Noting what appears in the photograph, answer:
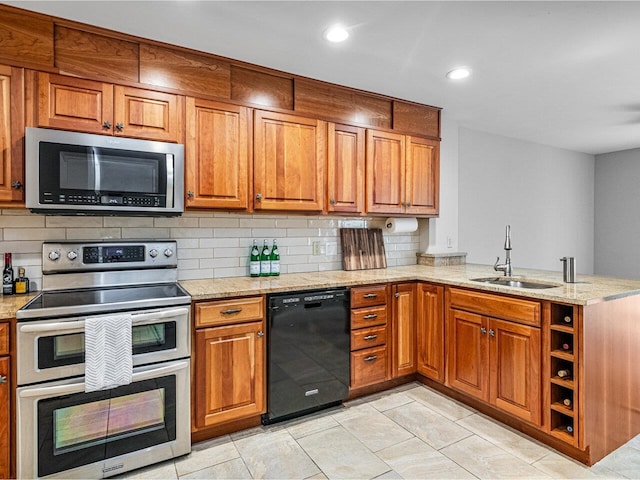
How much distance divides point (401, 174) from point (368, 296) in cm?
119

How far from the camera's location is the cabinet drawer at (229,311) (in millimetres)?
2176

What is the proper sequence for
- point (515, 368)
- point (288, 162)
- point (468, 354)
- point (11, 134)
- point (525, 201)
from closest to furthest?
point (11, 134)
point (515, 368)
point (468, 354)
point (288, 162)
point (525, 201)

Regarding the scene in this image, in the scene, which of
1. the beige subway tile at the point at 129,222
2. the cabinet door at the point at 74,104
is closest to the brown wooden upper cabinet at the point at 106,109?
the cabinet door at the point at 74,104

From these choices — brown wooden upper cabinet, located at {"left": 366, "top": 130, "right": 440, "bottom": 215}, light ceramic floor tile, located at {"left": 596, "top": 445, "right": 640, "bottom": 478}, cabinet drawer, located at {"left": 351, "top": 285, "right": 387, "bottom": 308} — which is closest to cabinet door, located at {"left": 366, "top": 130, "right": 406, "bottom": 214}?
brown wooden upper cabinet, located at {"left": 366, "top": 130, "right": 440, "bottom": 215}

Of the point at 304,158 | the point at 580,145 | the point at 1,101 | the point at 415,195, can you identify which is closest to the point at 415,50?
the point at 304,158

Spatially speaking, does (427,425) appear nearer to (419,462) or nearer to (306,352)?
(419,462)

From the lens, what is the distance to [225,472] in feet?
6.44

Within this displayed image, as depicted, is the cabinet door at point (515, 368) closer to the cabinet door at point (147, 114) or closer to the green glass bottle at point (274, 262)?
the green glass bottle at point (274, 262)

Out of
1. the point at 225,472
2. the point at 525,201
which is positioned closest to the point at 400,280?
the point at 225,472

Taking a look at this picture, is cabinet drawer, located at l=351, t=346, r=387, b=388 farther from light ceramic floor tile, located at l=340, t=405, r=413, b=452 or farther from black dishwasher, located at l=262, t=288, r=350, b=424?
light ceramic floor tile, located at l=340, t=405, r=413, b=452

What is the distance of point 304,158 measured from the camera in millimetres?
2812

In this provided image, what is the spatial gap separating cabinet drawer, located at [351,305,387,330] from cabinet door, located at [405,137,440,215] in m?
1.02

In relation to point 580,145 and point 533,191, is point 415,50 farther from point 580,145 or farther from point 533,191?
point 580,145

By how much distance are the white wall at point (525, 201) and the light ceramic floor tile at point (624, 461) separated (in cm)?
229
